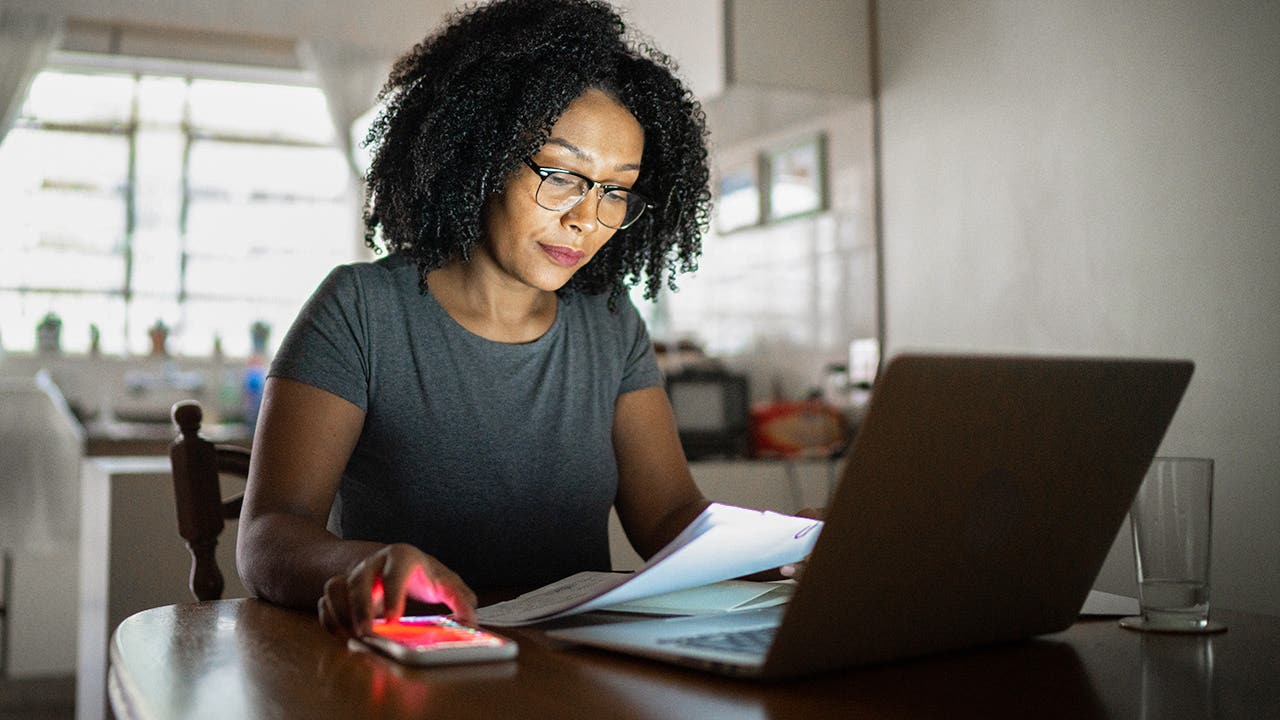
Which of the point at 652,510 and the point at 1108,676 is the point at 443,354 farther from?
the point at 1108,676

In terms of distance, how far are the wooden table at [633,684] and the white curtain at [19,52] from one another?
5578 millimetres

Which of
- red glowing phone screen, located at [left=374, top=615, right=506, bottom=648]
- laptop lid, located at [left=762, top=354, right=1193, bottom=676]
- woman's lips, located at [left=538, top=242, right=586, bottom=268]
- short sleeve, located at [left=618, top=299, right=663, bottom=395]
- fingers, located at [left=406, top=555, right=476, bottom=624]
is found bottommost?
red glowing phone screen, located at [left=374, top=615, right=506, bottom=648]

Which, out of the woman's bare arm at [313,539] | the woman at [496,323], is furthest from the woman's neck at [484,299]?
the woman's bare arm at [313,539]

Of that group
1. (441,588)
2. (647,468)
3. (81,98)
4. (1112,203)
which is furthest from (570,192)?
(81,98)

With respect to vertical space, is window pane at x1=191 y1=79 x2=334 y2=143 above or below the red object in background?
above

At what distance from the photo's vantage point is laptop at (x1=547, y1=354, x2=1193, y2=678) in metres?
0.60

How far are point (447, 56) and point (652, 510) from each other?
2.05ft

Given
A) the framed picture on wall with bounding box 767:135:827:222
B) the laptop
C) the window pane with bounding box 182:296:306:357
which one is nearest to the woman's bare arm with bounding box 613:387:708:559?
the laptop

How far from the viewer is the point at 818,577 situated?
61cm

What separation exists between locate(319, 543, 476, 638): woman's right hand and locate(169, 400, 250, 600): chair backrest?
2.15 feet

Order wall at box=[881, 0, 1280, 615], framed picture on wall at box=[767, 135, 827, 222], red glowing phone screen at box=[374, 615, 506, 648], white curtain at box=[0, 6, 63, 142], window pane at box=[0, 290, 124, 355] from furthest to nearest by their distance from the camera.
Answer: window pane at box=[0, 290, 124, 355], white curtain at box=[0, 6, 63, 142], framed picture on wall at box=[767, 135, 827, 222], wall at box=[881, 0, 1280, 615], red glowing phone screen at box=[374, 615, 506, 648]

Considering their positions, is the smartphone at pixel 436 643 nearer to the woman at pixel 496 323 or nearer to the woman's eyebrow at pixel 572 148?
the woman at pixel 496 323

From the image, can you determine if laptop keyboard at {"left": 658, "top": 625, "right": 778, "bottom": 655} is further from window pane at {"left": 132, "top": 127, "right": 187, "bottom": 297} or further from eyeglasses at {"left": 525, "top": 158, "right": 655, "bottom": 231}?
window pane at {"left": 132, "top": 127, "right": 187, "bottom": 297}

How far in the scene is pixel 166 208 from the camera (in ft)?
21.6
